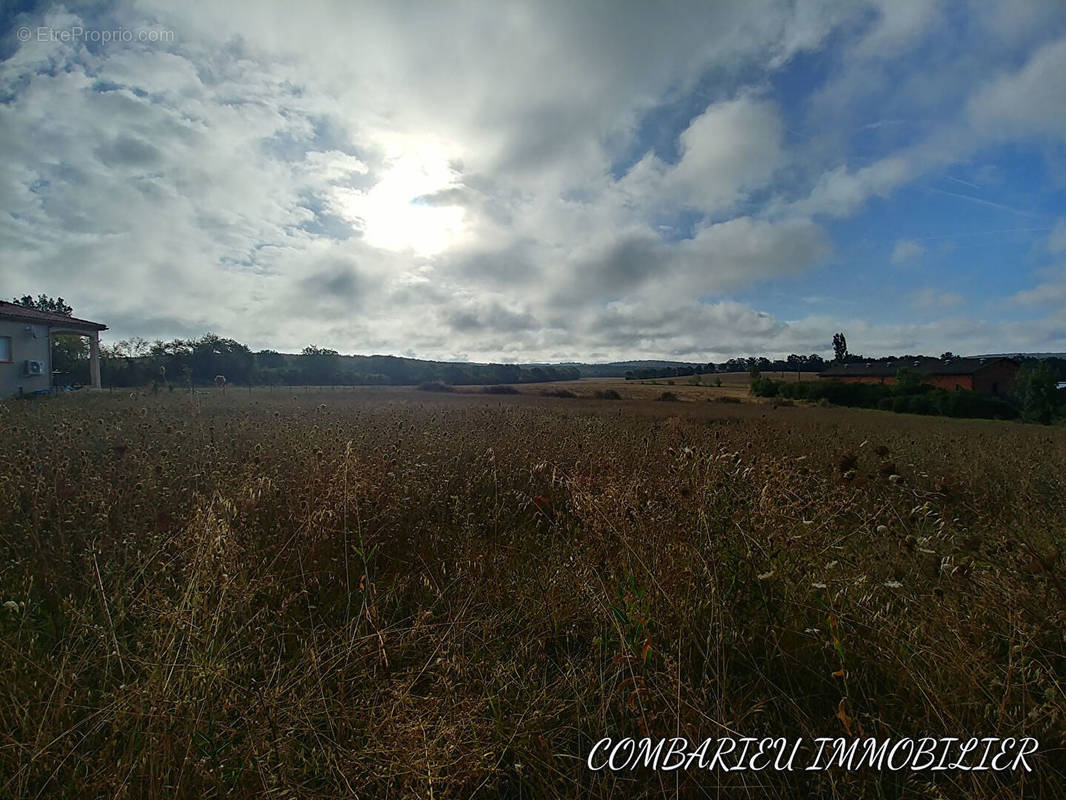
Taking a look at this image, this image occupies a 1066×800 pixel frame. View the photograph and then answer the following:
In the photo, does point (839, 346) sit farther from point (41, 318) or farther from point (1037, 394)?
point (41, 318)

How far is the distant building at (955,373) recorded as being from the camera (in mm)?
53594

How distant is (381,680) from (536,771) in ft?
2.80

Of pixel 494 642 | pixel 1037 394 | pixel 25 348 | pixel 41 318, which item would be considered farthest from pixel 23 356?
pixel 1037 394

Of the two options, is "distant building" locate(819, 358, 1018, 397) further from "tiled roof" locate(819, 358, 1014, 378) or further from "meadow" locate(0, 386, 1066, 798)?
"meadow" locate(0, 386, 1066, 798)

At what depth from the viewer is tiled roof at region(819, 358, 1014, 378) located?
183 feet

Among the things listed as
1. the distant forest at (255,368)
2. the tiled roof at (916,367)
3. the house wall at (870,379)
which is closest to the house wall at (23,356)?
the distant forest at (255,368)

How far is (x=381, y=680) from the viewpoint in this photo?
2113 millimetres

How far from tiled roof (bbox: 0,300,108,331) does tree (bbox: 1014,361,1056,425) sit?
63.4 meters

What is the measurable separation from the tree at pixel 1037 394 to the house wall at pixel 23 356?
2480 inches

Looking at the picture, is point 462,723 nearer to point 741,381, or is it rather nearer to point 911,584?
point 911,584

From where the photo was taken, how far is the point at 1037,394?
1462 inches

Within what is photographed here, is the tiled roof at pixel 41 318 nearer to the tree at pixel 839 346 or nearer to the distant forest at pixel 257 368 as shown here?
the distant forest at pixel 257 368

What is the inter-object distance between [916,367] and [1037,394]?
24.1 m

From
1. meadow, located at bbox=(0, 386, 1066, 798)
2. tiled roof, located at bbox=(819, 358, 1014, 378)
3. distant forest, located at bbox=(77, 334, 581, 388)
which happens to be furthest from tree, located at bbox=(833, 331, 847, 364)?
meadow, located at bbox=(0, 386, 1066, 798)
